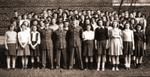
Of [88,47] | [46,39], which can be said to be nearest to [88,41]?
[88,47]

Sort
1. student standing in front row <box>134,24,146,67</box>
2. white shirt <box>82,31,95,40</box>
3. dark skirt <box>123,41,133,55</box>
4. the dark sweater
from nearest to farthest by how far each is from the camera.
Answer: the dark sweater < white shirt <box>82,31,95,40</box> < dark skirt <box>123,41,133,55</box> < student standing in front row <box>134,24,146,67</box>

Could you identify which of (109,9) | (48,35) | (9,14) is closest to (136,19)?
(48,35)

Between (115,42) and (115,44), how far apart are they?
7 centimetres

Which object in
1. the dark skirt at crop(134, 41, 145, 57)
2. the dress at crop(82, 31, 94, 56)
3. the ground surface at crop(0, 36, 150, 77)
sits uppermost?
the dress at crop(82, 31, 94, 56)

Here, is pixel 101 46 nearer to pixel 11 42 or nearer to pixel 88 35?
pixel 88 35

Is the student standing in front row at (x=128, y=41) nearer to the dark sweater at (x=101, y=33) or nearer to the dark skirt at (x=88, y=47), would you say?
the dark sweater at (x=101, y=33)

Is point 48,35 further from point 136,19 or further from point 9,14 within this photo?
point 9,14

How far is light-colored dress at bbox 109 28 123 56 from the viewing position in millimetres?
17391

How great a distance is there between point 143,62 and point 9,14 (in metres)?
9.13

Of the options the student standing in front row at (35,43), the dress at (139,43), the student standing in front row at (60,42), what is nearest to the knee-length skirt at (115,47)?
the dress at (139,43)

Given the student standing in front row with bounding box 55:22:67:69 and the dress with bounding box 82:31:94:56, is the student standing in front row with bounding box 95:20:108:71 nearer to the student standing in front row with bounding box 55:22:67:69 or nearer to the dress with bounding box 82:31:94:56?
the dress with bounding box 82:31:94:56

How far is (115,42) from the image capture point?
57.2 feet

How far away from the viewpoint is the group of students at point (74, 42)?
17484mm

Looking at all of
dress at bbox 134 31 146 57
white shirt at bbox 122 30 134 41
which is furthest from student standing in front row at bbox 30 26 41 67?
dress at bbox 134 31 146 57
